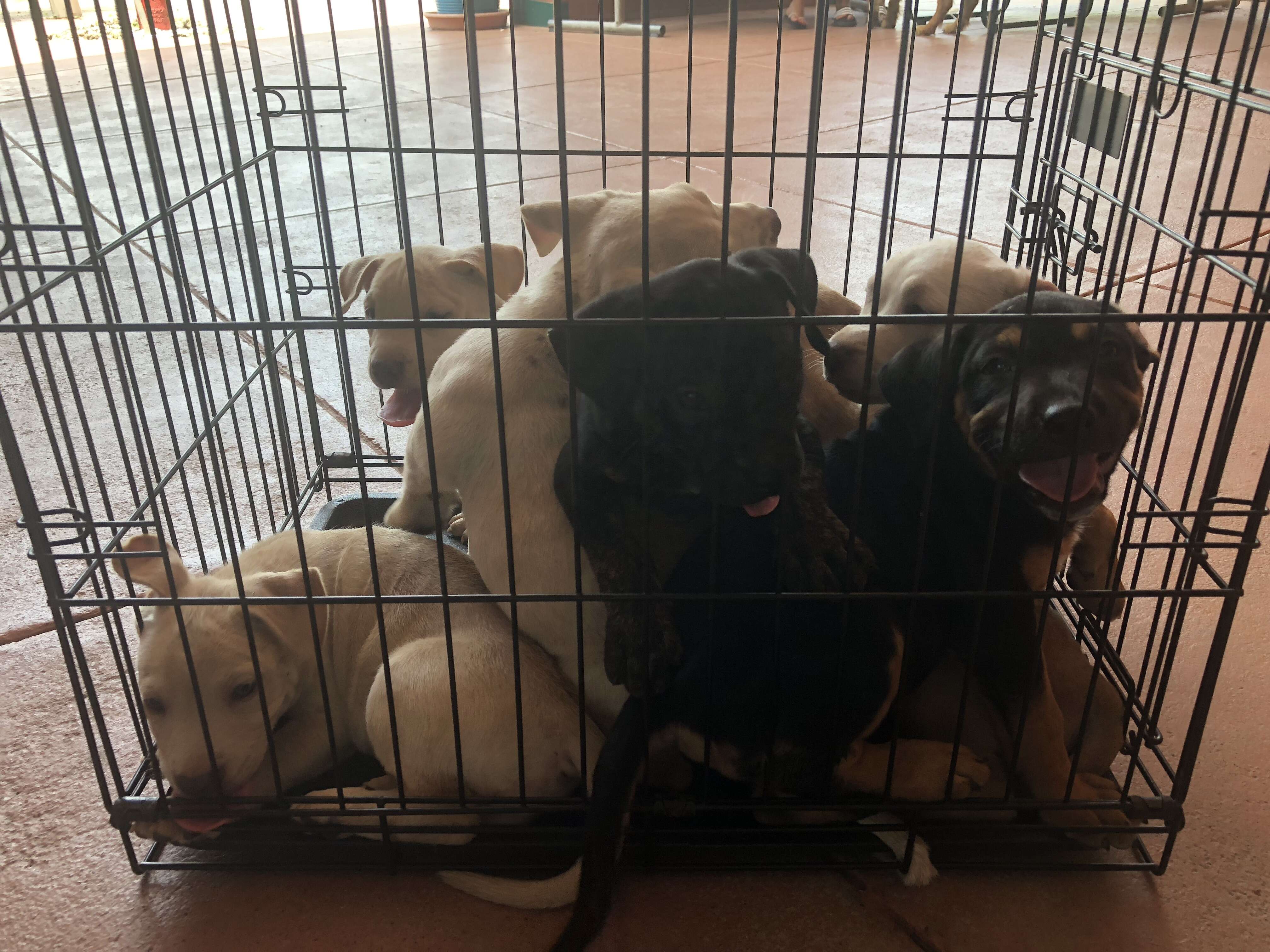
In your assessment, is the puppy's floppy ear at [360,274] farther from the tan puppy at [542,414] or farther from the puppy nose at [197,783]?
the puppy nose at [197,783]

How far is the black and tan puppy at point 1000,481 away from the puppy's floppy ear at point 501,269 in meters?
1.21

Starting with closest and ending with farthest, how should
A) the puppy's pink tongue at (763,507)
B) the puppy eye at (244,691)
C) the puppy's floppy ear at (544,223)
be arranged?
the puppy's pink tongue at (763,507) → the puppy eye at (244,691) → the puppy's floppy ear at (544,223)

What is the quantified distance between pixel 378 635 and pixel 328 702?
20 cm

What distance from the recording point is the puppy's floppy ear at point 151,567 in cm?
178

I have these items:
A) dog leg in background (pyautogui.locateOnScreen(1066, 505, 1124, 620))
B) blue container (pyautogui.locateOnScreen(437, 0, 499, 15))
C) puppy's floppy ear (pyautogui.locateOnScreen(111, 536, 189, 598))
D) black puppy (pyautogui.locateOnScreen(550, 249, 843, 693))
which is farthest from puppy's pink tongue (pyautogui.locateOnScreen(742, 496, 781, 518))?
blue container (pyautogui.locateOnScreen(437, 0, 499, 15))

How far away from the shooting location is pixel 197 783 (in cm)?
187

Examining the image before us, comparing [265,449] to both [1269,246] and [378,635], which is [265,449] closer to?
[378,635]

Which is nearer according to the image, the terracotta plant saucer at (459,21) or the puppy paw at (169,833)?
the puppy paw at (169,833)

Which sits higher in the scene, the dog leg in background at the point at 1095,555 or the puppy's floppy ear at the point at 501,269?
the puppy's floppy ear at the point at 501,269

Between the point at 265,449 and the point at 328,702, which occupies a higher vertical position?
the point at 328,702

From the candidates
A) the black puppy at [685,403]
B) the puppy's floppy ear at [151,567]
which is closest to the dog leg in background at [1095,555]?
the black puppy at [685,403]

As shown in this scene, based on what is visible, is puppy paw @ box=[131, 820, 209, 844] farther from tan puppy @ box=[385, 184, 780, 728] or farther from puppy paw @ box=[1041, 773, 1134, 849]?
puppy paw @ box=[1041, 773, 1134, 849]

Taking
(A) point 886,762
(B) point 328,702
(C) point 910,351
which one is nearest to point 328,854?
(B) point 328,702

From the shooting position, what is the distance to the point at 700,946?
181 cm
